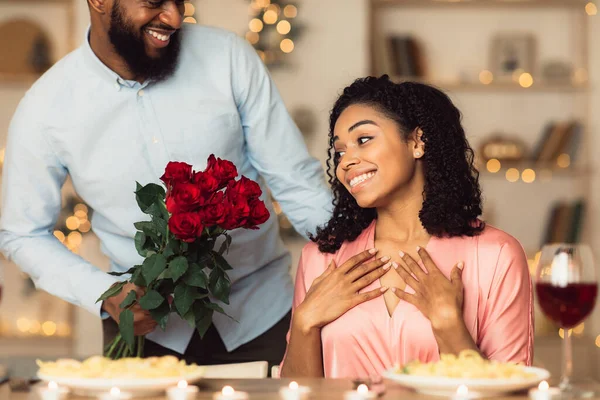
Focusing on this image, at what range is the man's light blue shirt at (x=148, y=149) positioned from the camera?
232 centimetres

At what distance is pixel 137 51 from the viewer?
219cm

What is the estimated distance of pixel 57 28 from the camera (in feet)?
15.3

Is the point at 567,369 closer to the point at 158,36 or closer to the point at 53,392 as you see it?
the point at 53,392

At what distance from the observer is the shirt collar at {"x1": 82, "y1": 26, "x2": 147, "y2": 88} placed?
2309 mm

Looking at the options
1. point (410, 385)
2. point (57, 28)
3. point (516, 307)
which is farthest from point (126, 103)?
point (57, 28)

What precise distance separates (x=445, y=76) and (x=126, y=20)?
295 centimetres

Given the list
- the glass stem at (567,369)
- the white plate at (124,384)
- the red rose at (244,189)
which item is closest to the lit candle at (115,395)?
the white plate at (124,384)

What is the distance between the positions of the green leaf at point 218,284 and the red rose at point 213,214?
0.60 ft

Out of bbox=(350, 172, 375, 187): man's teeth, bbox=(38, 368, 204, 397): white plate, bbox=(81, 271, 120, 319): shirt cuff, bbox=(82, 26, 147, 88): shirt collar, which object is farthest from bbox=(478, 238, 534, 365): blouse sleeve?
bbox=(82, 26, 147, 88): shirt collar

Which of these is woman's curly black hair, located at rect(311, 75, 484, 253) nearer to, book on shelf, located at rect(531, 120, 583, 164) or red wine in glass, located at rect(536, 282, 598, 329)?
red wine in glass, located at rect(536, 282, 598, 329)

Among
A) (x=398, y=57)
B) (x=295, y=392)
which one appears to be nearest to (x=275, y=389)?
(x=295, y=392)

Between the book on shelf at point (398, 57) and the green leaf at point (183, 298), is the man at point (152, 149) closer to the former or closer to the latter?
the green leaf at point (183, 298)

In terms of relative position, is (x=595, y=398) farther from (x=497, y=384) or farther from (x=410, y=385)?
(x=410, y=385)

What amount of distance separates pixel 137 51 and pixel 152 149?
0.27 m
